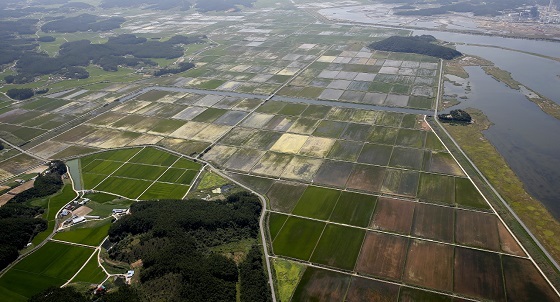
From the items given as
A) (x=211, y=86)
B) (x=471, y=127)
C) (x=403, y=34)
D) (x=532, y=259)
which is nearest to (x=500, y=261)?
(x=532, y=259)

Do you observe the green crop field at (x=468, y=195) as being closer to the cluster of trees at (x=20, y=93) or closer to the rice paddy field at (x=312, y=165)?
the rice paddy field at (x=312, y=165)

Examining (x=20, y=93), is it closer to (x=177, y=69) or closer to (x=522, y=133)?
(x=177, y=69)

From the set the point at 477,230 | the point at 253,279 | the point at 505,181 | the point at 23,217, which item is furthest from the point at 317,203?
the point at 23,217

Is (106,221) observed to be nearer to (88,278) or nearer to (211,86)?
(88,278)

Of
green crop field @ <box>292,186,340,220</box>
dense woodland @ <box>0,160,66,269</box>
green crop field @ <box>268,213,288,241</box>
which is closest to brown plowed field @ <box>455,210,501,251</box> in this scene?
green crop field @ <box>292,186,340,220</box>

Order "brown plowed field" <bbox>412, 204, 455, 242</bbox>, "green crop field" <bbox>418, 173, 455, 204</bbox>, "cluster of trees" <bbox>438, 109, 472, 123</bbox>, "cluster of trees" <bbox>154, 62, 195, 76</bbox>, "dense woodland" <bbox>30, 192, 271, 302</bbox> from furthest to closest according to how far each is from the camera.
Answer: "cluster of trees" <bbox>154, 62, 195, 76</bbox>
"cluster of trees" <bbox>438, 109, 472, 123</bbox>
"green crop field" <bbox>418, 173, 455, 204</bbox>
"brown plowed field" <bbox>412, 204, 455, 242</bbox>
"dense woodland" <bbox>30, 192, 271, 302</bbox>

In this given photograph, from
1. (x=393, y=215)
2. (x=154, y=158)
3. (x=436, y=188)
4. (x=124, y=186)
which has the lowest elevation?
(x=393, y=215)

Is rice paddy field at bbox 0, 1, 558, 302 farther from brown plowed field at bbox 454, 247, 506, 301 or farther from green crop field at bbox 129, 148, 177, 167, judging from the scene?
green crop field at bbox 129, 148, 177, 167
